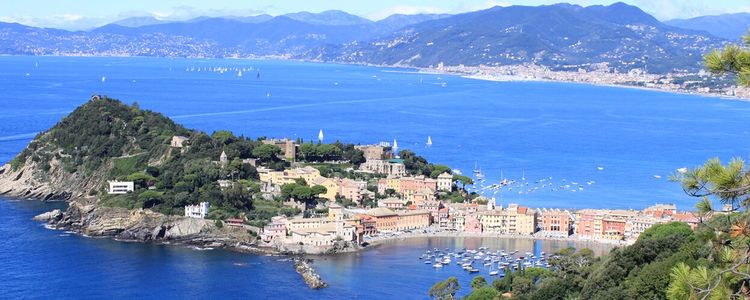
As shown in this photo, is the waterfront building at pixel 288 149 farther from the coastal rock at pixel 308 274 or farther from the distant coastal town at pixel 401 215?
the coastal rock at pixel 308 274

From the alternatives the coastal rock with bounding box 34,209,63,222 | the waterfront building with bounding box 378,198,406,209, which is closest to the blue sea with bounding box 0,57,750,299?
the coastal rock with bounding box 34,209,63,222

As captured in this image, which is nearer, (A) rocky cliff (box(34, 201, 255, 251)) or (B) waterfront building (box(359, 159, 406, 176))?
(A) rocky cliff (box(34, 201, 255, 251))

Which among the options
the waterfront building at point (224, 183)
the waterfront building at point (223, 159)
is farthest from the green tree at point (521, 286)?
the waterfront building at point (223, 159)

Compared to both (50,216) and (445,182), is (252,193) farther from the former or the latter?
(445,182)

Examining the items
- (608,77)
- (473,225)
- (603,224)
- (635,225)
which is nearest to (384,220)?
(473,225)

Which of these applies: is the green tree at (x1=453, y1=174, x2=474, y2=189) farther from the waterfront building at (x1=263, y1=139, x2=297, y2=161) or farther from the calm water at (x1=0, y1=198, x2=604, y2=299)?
the calm water at (x1=0, y1=198, x2=604, y2=299)

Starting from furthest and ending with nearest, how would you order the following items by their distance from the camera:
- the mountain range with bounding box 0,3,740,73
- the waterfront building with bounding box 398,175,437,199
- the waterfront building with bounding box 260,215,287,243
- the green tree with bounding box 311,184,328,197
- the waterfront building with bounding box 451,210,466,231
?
the mountain range with bounding box 0,3,740,73, the waterfront building with bounding box 398,175,437,199, the green tree with bounding box 311,184,328,197, the waterfront building with bounding box 451,210,466,231, the waterfront building with bounding box 260,215,287,243

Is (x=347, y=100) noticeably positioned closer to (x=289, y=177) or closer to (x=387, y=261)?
(x=289, y=177)
